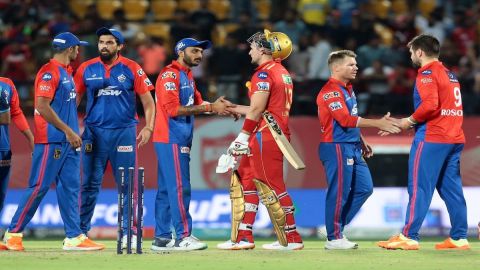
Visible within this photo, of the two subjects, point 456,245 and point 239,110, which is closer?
point 456,245

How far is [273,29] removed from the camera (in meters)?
20.1

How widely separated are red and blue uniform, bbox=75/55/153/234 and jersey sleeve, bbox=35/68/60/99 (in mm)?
503

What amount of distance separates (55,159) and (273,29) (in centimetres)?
925

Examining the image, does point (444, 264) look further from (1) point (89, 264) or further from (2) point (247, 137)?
(1) point (89, 264)

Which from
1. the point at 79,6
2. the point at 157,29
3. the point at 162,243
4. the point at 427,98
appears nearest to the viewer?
the point at 427,98

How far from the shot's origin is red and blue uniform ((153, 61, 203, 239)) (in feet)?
38.0

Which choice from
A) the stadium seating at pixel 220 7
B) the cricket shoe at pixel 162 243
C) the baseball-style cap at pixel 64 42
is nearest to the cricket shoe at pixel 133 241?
the cricket shoe at pixel 162 243

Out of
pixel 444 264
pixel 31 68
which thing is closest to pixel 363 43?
pixel 31 68

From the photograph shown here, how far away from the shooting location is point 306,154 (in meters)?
16.5

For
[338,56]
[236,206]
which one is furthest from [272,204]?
[338,56]

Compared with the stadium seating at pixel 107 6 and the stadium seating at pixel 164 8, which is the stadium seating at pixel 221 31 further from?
the stadium seating at pixel 107 6

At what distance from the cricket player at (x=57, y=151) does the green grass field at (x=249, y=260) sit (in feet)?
0.99

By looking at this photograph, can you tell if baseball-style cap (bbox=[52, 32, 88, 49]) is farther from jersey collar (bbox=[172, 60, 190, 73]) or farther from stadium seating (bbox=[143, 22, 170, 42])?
stadium seating (bbox=[143, 22, 170, 42])

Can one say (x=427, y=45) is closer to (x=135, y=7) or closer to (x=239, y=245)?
(x=239, y=245)
